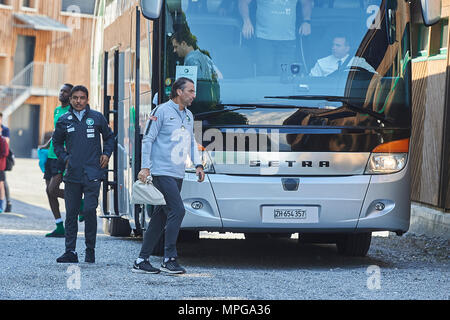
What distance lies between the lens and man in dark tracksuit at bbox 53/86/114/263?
10.2 m

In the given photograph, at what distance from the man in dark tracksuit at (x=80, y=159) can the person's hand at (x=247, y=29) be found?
1670 mm

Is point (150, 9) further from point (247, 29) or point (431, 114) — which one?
point (431, 114)

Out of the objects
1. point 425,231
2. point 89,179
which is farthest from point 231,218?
point 425,231

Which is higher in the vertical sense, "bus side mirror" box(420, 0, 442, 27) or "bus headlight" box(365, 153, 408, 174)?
"bus side mirror" box(420, 0, 442, 27)

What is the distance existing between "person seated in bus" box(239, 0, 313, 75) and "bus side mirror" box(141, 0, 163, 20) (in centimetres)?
91

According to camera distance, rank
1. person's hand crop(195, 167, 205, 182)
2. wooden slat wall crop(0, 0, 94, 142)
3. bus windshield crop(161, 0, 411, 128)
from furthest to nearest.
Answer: wooden slat wall crop(0, 0, 94, 142) < bus windshield crop(161, 0, 411, 128) < person's hand crop(195, 167, 205, 182)

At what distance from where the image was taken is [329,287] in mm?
8742

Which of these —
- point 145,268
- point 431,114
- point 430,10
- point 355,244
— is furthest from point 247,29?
point 431,114

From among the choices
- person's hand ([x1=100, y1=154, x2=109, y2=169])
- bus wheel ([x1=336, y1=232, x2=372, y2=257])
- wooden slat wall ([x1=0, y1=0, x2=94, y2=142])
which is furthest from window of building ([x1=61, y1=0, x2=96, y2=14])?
person's hand ([x1=100, y1=154, x2=109, y2=169])

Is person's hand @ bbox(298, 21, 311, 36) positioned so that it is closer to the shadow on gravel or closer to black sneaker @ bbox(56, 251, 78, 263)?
the shadow on gravel

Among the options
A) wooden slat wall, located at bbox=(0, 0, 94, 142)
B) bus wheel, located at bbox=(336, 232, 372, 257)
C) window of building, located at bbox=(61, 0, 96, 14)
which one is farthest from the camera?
wooden slat wall, located at bbox=(0, 0, 94, 142)

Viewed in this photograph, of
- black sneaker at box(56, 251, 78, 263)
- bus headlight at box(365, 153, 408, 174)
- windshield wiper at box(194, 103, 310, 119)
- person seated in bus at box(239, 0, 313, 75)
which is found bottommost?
black sneaker at box(56, 251, 78, 263)

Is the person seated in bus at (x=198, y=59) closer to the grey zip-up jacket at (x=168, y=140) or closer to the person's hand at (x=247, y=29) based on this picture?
the person's hand at (x=247, y=29)
